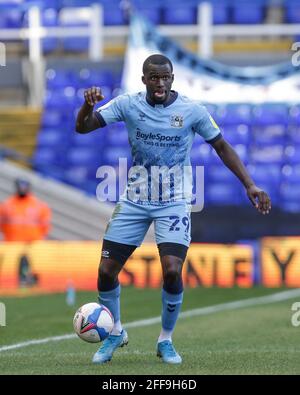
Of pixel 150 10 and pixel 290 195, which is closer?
pixel 290 195

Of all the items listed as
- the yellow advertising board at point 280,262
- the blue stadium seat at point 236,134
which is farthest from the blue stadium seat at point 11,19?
the yellow advertising board at point 280,262

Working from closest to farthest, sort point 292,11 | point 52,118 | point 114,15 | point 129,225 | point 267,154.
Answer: point 129,225, point 267,154, point 52,118, point 292,11, point 114,15

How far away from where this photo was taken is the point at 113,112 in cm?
870

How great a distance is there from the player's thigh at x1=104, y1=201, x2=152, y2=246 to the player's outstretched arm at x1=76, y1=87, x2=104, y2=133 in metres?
0.67

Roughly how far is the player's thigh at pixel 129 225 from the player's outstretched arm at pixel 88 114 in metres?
0.67

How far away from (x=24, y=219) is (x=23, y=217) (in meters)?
0.04

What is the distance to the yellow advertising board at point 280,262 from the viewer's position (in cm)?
1999

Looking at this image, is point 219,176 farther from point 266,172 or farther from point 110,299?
point 110,299

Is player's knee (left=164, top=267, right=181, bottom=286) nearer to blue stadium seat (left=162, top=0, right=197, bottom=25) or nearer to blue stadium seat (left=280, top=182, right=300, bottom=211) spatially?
blue stadium seat (left=280, top=182, right=300, bottom=211)

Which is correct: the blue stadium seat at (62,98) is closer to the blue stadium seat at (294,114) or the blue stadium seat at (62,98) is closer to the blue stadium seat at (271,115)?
the blue stadium seat at (271,115)

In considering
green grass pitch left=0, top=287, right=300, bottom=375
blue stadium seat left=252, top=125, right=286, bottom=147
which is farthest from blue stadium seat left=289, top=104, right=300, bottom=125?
green grass pitch left=0, top=287, right=300, bottom=375

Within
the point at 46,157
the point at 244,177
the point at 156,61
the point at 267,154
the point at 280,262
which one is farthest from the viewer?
the point at 46,157

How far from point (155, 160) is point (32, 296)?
9.78 metres

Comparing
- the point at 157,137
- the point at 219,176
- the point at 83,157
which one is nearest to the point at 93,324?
the point at 157,137
